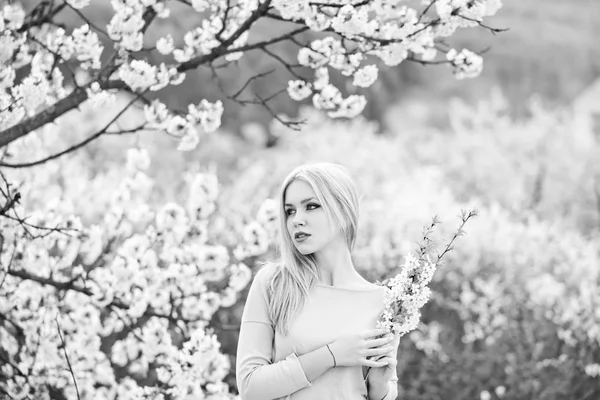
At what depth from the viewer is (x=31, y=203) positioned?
7.22 metres

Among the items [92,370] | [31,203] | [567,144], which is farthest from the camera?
[567,144]

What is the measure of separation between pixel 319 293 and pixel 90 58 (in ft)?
5.17

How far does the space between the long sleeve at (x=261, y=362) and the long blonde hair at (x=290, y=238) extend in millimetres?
35

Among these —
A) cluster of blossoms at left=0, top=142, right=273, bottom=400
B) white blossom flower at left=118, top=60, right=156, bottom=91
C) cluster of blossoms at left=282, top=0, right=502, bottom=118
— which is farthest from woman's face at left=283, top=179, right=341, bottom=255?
cluster of blossoms at left=0, top=142, right=273, bottom=400

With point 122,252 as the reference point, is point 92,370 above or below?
below

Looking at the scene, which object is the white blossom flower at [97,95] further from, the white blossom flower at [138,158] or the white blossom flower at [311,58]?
the white blossom flower at [138,158]

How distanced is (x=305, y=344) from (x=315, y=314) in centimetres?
10

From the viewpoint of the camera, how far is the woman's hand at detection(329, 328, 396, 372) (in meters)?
2.26

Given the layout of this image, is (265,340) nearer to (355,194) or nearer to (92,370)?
(355,194)

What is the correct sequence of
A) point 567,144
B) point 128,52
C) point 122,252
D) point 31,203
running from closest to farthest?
point 128,52 < point 122,252 < point 31,203 < point 567,144

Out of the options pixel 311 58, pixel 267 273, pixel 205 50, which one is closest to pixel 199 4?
pixel 205 50

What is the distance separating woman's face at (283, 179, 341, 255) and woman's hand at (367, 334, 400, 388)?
0.37 m

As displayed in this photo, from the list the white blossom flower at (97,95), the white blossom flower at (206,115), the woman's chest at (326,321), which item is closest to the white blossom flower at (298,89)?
the white blossom flower at (206,115)

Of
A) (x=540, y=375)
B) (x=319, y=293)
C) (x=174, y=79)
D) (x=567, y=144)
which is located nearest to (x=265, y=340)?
(x=319, y=293)
